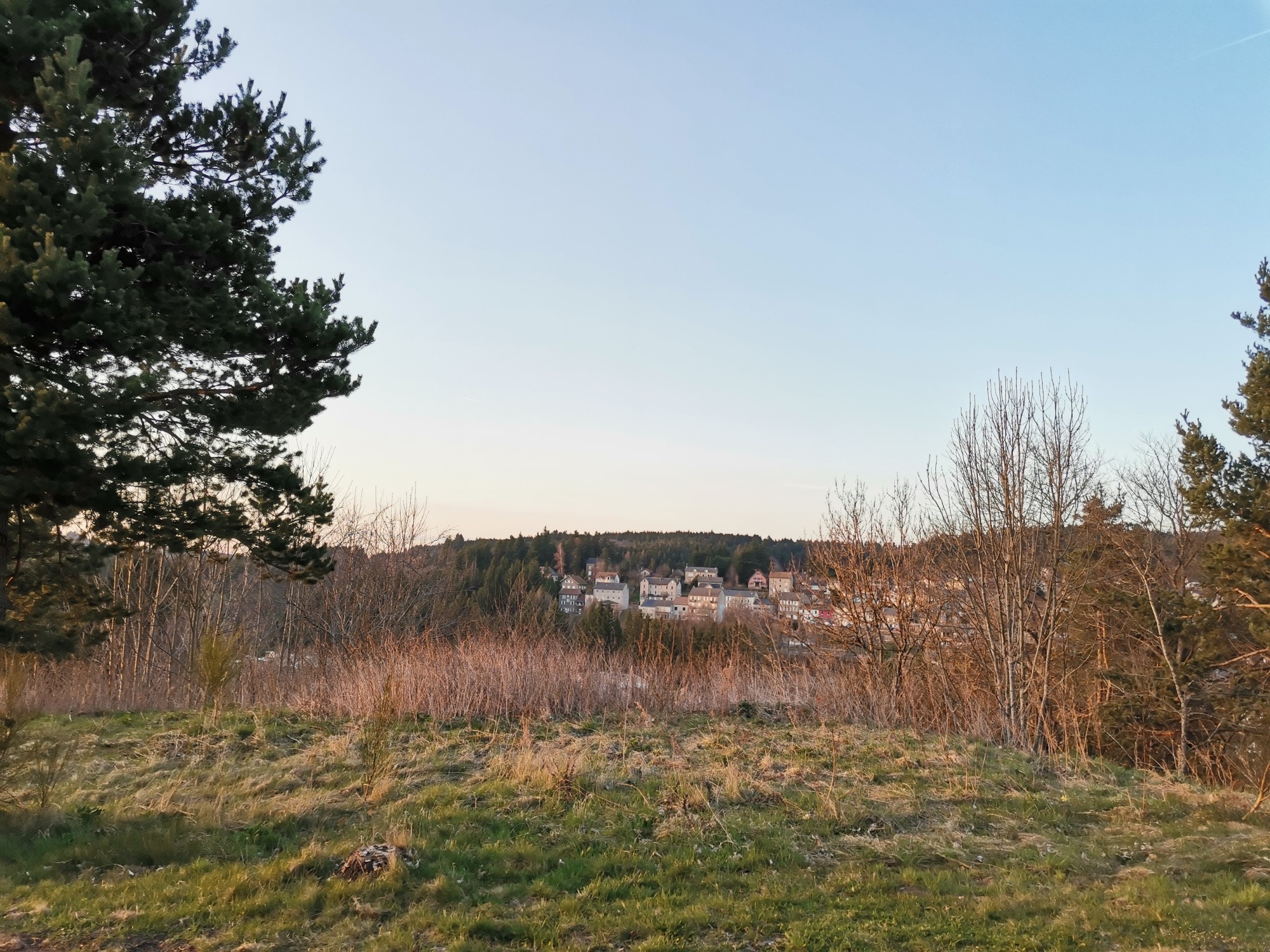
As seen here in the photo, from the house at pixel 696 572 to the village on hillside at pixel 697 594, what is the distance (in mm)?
71

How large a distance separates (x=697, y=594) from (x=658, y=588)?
555 inches

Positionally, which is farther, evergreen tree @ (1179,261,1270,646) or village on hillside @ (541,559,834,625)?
village on hillside @ (541,559,834,625)

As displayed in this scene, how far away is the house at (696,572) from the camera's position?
4997 cm

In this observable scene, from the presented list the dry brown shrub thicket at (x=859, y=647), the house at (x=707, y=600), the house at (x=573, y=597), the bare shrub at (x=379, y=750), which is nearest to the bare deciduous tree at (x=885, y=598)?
the dry brown shrub thicket at (x=859, y=647)

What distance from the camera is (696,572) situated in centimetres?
5175

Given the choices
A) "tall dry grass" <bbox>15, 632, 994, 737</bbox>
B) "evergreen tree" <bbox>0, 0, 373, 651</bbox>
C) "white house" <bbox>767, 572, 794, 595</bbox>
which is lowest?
"tall dry grass" <bbox>15, 632, 994, 737</bbox>

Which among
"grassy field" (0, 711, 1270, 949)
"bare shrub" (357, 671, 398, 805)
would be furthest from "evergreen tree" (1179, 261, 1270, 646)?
"bare shrub" (357, 671, 398, 805)

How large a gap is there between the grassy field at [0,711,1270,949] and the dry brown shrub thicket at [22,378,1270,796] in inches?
41.6

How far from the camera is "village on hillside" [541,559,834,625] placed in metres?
14.6

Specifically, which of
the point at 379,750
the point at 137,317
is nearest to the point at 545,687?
the point at 379,750

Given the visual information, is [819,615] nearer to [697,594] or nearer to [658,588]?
[697,594]

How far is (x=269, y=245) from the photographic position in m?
6.57

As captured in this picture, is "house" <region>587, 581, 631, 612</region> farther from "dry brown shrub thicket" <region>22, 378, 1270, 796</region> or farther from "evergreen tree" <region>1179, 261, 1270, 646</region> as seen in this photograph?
"evergreen tree" <region>1179, 261, 1270, 646</region>

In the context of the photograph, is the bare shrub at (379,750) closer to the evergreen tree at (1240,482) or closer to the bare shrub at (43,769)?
the bare shrub at (43,769)
